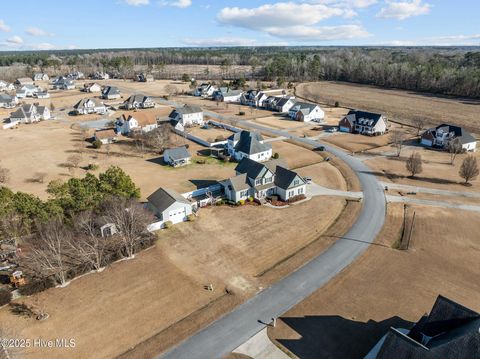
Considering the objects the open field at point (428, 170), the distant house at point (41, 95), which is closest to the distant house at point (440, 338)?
the open field at point (428, 170)

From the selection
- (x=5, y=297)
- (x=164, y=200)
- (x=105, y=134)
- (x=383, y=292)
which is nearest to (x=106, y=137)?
(x=105, y=134)

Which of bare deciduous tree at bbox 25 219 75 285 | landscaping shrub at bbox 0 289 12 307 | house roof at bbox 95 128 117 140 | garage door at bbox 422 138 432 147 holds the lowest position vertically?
landscaping shrub at bbox 0 289 12 307

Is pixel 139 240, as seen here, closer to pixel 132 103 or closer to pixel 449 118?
pixel 132 103

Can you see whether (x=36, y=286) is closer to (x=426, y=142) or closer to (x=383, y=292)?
(x=383, y=292)

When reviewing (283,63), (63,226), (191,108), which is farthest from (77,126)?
(283,63)

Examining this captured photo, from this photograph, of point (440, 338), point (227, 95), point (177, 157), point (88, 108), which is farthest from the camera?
point (227, 95)

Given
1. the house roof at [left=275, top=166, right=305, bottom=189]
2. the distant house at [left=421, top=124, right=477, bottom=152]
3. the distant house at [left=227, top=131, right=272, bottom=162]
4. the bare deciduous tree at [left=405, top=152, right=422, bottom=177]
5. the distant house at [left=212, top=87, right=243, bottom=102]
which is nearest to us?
the house roof at [left=275, top=166, right=305, bottom=189]

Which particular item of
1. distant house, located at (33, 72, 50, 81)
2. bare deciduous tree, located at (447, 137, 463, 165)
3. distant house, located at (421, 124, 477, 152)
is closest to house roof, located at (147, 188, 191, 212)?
bare deciduous tree, located at (447, 137, 463, 165)

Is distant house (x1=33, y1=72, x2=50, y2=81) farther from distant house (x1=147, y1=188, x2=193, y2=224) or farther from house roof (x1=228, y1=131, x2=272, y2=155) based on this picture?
distant house (x1=147, y1=188, x2=193, y2=224)
